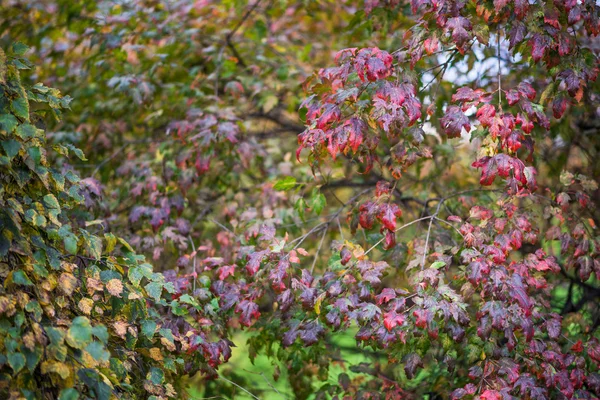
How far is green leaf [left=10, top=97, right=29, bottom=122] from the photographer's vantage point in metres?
1.88

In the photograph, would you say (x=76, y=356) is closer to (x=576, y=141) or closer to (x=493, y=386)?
(x=493, y=386)

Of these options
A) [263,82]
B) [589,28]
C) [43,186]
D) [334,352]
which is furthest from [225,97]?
[589,28]

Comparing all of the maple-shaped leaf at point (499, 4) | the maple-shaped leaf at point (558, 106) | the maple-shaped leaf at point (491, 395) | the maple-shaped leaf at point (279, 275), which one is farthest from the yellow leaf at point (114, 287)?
the maple-shaped leaf at point (558, 106)

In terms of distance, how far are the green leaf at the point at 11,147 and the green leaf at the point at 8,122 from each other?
0.17 feet

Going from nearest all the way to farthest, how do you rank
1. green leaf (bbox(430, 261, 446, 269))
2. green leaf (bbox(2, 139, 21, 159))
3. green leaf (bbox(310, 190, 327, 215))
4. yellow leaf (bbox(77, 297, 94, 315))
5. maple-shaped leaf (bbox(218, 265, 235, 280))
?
green leaf (bbox(2, 139, 21, 159)), yellow leaf (bbox(77, 297, 94, 315)), green leaf (bbox(430, 261, 446, 269)), maple-shaped leaf (bbox(218, 265, 235, 280)), green leaf (bbox(310, 190, 327, 215))

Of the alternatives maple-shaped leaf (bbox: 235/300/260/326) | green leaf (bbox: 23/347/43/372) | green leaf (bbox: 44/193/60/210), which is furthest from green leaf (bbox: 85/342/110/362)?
maple-shaped leaf (bbox: 235/300/260/326)

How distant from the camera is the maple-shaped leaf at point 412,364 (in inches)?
89.1

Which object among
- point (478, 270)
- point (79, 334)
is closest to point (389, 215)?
point (478, 270)

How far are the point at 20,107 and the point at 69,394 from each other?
36.0 inches

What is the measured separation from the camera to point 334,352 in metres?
3.42

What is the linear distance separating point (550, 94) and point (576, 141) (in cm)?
123

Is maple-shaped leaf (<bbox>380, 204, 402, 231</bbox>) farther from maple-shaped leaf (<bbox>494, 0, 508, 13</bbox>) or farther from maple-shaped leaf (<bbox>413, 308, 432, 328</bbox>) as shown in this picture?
maple-shaped leaf (<bbox>494, 0, 508, 13</bbox>)

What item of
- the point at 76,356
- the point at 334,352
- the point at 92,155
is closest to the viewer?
the point at 76,356

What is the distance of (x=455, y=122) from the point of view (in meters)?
2.24
